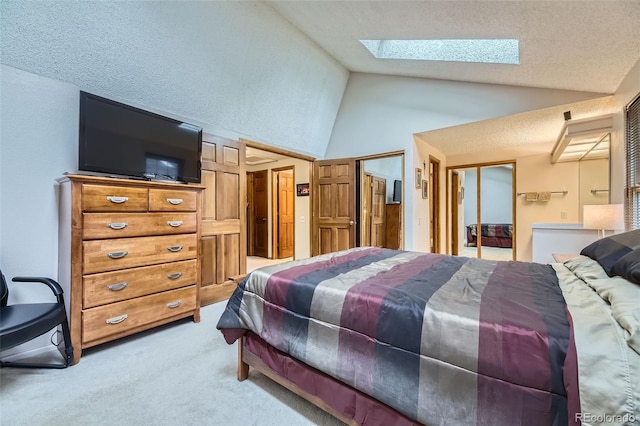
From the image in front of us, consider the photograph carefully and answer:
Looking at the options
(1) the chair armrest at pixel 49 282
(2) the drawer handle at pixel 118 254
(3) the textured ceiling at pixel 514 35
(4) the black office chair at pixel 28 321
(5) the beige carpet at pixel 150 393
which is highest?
(3) the textured ceiling at pixel 514 35

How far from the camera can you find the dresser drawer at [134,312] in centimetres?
204

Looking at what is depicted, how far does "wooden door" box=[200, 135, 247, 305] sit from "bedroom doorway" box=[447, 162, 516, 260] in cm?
439

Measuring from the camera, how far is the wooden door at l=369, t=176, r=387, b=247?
19.0 ft

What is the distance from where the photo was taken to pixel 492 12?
6.50 feet

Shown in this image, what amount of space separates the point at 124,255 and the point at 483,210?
6155 mm

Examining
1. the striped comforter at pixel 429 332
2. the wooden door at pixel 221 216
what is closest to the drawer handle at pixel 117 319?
the wooden door at pixel 221 216

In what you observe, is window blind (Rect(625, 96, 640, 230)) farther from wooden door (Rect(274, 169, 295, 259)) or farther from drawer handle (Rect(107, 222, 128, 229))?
wooden door (Rect(274, 169, 295, 259))

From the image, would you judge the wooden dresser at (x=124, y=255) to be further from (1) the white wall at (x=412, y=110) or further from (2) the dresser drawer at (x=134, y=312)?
(1) the white wall at (x=412, y=110)

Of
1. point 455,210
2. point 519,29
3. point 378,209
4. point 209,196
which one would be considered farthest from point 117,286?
point 455,210

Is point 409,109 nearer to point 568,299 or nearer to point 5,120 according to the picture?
point 568,299

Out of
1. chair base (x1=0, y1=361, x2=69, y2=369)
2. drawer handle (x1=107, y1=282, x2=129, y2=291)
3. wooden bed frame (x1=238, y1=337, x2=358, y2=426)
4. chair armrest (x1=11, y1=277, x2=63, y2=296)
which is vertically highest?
chair armrest (x1=11, y1=277, x2=63, y2=296)

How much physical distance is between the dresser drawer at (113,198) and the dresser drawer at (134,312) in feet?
2.50

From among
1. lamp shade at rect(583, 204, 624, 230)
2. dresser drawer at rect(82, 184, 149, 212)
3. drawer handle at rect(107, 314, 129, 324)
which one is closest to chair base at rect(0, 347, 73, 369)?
drawer handle at rect(107, 314, 129, 324)

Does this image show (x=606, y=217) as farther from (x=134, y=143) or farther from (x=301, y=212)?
(x=301, y=212)
